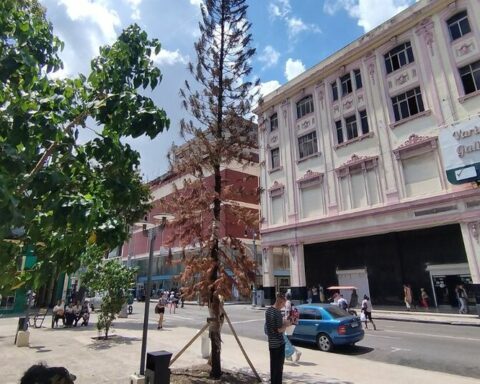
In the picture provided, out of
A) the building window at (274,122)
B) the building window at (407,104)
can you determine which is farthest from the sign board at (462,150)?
the building window at (274,122)

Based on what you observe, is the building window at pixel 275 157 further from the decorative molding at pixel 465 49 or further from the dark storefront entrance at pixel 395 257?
the decorative molding at pixel 465 49

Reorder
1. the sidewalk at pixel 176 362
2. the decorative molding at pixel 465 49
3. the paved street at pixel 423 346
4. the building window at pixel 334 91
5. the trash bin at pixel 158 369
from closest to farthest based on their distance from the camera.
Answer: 1. the trash bin at pixel 158 369
2. the sidewalk at pixel 176 362
3. the paved street at pixel 423 346
4. the decorative molding at pixel 465 49
5. the building window at pixel 334 91

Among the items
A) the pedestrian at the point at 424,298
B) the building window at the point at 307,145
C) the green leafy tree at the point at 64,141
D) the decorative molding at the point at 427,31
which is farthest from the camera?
the building window at the point at 307,145

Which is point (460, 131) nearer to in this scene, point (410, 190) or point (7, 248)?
point (410, 190)

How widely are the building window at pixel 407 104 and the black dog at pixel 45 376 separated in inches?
1061

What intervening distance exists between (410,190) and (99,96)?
77.7 feet

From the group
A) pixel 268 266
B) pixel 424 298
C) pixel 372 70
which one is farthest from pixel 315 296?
pixel 372 70

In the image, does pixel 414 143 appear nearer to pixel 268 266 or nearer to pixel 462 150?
pixel 462 150

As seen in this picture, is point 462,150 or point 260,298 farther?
point 260,298

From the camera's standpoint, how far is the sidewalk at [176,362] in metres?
8.72

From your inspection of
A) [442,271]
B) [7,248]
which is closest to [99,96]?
[7,248]

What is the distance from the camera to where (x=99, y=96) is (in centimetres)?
460

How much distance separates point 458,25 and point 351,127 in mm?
9574

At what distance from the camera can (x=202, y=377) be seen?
27.8 feet
